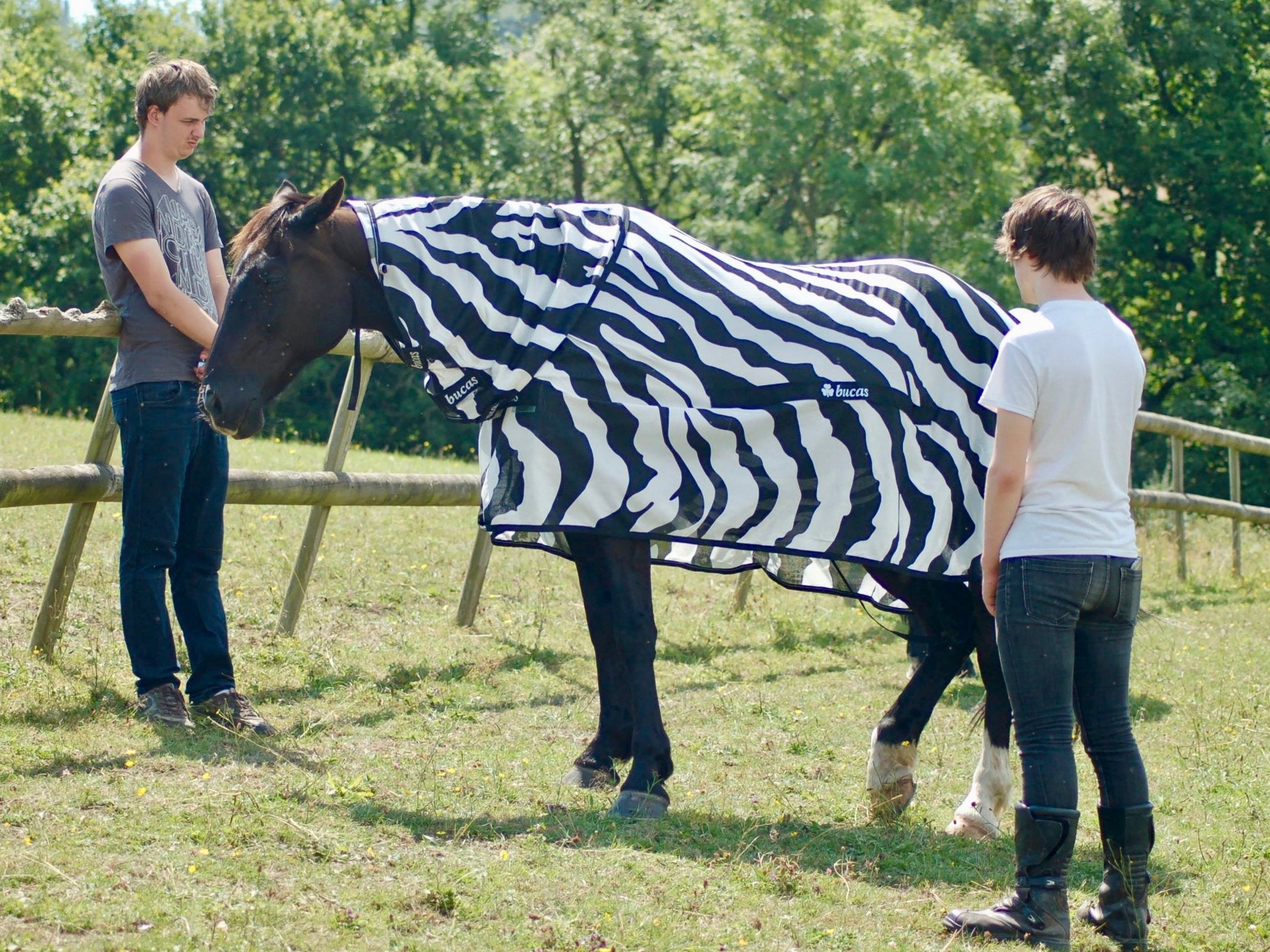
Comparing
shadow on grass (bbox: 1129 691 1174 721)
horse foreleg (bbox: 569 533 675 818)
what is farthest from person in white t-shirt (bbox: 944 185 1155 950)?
shadow on grass (bbox: 1129 691 1174 721)

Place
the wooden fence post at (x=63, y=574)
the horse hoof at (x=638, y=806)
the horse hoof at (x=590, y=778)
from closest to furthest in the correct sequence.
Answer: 1. the horse hoof at (x=638, y=806)
2. the horse hoof at (x=590, y=778)
3. the wooden fence post at (x=63, y=574)

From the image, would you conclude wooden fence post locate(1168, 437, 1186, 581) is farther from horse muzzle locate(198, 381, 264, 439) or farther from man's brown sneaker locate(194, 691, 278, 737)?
horse muzzle locate(198, 381, 264, 439)

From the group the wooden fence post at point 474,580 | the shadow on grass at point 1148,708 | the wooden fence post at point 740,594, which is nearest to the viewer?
the shadow on grass at point 1148,708

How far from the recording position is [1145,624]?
8.34 meters

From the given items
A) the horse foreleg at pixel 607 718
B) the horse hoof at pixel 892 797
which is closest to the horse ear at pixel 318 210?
the horse foreleg at pixel 607 718

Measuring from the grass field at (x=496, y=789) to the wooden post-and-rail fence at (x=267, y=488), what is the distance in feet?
0.71

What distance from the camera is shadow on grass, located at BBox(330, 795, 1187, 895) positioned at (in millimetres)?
3592

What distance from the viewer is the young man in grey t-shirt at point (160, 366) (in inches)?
172

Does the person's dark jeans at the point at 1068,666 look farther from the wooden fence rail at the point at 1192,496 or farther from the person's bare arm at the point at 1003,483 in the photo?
the wooden fence rail at the point at 1192,496

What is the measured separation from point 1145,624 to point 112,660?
627 centimetres

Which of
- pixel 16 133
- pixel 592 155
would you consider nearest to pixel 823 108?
pixel 592 155

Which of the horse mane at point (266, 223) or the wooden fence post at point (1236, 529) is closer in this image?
the horse mane at point (266, 223)

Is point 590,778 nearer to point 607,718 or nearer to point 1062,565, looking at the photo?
point 607,718

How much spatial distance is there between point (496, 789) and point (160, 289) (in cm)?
201
